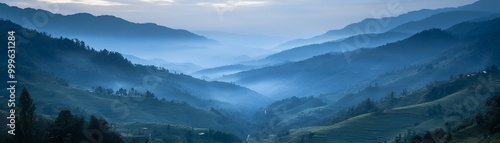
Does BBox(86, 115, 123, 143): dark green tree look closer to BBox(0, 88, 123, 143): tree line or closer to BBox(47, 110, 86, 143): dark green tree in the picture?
BBox(0, 88, 123, 143): tree line

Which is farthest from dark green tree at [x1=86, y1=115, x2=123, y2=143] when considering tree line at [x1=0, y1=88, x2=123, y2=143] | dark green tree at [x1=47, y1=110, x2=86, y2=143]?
dark green tree at [x1=47, y1=110, x2=86, y2=143]

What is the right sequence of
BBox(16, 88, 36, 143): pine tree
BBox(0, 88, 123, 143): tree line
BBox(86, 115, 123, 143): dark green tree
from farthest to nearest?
1. BBox(86, 115, 123, 143): dark green tree
2. BBox(0, 88, 123, 143): tree line
3. BBox(16, 88, 36, 143): pine tree

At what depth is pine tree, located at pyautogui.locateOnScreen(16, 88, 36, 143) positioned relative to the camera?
7538 centimetres

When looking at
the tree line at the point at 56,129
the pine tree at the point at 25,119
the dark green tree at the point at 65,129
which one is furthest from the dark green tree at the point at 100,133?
the pine tree at the point at 25,119

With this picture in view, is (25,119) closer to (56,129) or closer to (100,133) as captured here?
(56,129)

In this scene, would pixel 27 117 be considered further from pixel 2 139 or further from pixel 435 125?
pixel 435 125

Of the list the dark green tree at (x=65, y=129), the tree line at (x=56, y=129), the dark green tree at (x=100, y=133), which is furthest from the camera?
the dark green tree at (x=100, y=133)

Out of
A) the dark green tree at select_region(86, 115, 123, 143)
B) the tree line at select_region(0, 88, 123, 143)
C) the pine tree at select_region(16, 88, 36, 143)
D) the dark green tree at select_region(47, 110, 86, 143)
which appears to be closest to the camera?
the pine tree at select_region(16, 88, 36, 143)

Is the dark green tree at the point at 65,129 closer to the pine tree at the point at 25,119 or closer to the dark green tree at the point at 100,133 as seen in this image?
the dark green tree at the point at 100,133

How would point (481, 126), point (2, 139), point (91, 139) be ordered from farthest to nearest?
point (91, 139) < point (481, 126) < point (2, 139)

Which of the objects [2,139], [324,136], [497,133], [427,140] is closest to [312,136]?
[324,136]

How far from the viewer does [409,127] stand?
198 meters

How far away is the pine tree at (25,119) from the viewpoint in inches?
2968

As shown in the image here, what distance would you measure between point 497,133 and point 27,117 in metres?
72.3
